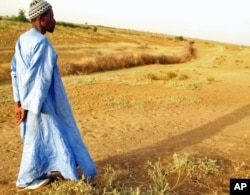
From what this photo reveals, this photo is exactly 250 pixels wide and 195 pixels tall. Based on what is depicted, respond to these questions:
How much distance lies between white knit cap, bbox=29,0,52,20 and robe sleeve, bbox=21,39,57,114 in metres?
0.29

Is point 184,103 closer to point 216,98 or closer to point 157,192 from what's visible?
point 216,98

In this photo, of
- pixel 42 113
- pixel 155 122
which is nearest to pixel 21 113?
pixel 42 113

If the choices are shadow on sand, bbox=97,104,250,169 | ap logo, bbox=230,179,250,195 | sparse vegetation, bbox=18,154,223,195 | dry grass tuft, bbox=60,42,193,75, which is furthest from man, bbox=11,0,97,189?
dry grass tuft, bbox=60,42,193,75

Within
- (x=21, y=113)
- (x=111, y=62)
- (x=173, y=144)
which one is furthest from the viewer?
(x=111, y=62)

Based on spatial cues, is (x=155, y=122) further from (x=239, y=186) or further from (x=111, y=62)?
A: (x=111, y=62)

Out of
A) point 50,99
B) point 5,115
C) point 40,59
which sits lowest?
point 5,115

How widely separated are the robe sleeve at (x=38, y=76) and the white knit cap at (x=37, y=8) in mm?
291

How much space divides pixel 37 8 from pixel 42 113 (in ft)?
3.34

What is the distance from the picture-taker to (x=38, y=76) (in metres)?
4.18

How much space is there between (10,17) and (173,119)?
48.6m

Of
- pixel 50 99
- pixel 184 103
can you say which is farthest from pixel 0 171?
pixel 184 103

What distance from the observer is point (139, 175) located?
16.1ft

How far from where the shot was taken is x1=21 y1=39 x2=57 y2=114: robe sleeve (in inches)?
164

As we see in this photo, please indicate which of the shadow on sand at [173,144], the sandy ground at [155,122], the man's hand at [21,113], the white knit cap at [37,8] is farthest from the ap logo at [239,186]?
the white knit cap at [37,8]
